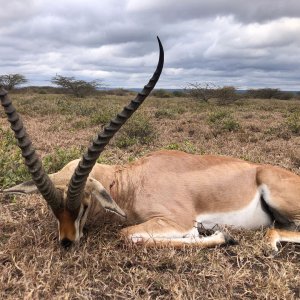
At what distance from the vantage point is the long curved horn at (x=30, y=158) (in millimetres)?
3504

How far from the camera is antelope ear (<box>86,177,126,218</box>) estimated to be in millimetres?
4484

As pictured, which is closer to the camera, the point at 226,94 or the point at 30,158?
the point at 30,158

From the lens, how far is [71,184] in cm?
414

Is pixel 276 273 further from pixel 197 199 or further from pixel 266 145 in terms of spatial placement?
pixel 266 145

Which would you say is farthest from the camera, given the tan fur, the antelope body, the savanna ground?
the tan fur

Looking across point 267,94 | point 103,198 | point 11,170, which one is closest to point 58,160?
point 11,170

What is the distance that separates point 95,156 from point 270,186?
7.47ft

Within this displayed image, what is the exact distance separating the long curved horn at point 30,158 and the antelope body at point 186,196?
0.43ft

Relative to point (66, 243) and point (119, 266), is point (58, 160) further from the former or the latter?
point (119, 266)

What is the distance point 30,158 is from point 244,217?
256 cm

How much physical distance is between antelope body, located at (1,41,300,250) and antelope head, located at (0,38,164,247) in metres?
0.02

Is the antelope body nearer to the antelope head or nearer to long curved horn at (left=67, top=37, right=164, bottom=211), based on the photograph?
the antelope head

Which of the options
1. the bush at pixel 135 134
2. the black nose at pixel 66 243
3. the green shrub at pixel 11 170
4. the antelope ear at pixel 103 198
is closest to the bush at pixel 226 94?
the bush at pixel 135 134

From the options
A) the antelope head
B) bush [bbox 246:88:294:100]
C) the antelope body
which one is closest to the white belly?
the antelope body
